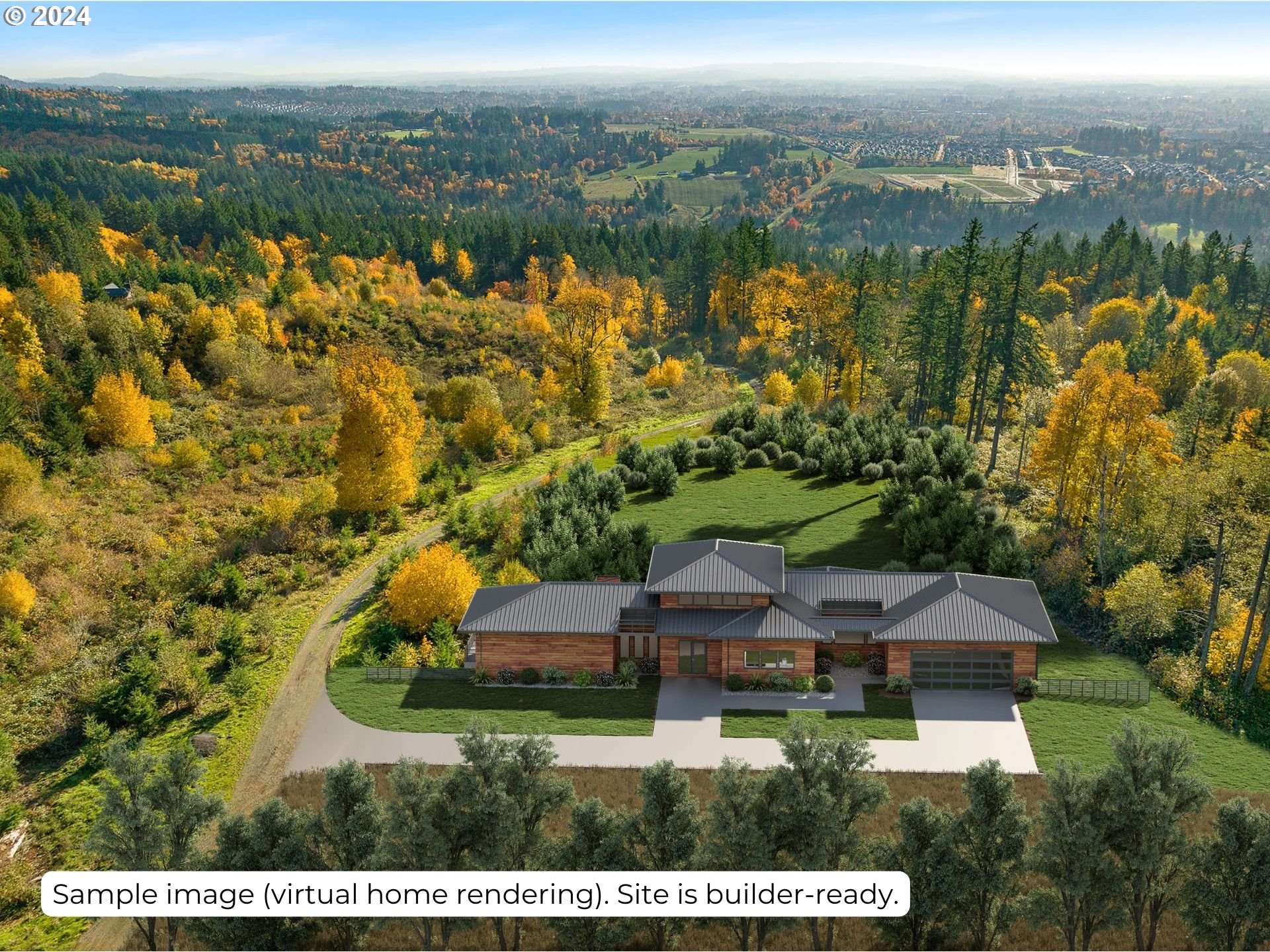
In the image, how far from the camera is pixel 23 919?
25.9 metres

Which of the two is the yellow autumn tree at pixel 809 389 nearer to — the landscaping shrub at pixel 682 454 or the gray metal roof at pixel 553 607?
the landscaping shrub at pixel 682 454

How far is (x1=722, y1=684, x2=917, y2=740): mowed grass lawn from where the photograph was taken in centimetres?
3338

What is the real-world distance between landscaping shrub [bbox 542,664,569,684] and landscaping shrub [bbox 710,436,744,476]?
2928 centimetres

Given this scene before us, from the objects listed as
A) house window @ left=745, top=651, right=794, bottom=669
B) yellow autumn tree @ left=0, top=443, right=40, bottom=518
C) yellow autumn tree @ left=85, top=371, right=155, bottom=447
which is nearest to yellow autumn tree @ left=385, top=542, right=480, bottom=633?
house window @ left=745, top=651, right=794, bottom=669

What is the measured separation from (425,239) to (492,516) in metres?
81.6

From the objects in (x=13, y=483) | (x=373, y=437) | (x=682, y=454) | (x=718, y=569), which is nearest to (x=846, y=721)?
(x=718, y=569)

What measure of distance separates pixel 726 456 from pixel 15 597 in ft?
145

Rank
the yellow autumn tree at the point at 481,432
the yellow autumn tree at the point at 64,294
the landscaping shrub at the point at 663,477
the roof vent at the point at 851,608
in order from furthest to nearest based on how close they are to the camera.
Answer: the yellow autumn tree at the point at 64,294 < the yellow autumn tree at the point at 481,432 < the landscaping shrub at the point at 663,477 < the roof vent at the point at 851,608

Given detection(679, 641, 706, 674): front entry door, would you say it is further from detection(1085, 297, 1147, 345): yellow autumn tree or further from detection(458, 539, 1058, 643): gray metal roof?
detection(1085, 297, 1147, 345): yellow autumn tree

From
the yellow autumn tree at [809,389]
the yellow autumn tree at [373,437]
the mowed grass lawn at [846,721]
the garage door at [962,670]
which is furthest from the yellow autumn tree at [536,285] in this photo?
the mowed grass lawn at [846,721]

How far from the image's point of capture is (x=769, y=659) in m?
37.1

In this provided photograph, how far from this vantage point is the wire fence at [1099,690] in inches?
1393

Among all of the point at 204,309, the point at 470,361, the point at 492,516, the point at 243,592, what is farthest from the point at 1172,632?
the point at 204,309

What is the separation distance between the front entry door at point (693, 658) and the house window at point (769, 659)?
2.03m
